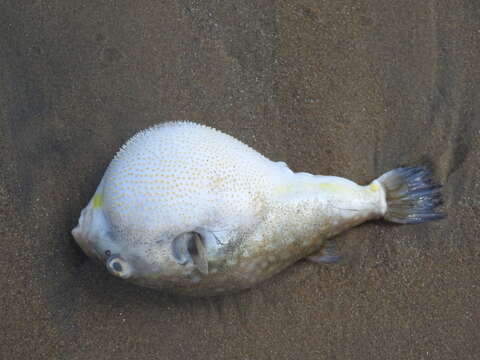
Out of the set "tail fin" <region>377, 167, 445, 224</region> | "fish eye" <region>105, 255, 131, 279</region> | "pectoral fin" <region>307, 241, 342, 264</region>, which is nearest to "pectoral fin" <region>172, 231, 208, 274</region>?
"fish eye" <region>105, 255, 131, 279</region>

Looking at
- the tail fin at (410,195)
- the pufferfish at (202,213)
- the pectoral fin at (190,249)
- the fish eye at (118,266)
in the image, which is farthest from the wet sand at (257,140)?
the pectoral fin at (190,249)

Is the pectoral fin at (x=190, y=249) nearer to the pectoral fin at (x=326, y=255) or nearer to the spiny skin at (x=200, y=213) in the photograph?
the spiny skin at (x=200, y=213)

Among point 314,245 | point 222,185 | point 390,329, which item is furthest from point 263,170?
point 390,329

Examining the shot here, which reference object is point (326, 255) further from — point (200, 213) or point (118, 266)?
point (118, 266)

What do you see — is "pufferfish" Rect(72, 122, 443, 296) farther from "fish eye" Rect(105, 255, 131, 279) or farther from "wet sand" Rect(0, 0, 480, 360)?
"wet sand" Rect(0, 0, 480, 360)

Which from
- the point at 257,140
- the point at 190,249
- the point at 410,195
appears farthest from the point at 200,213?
the point at 410,195
